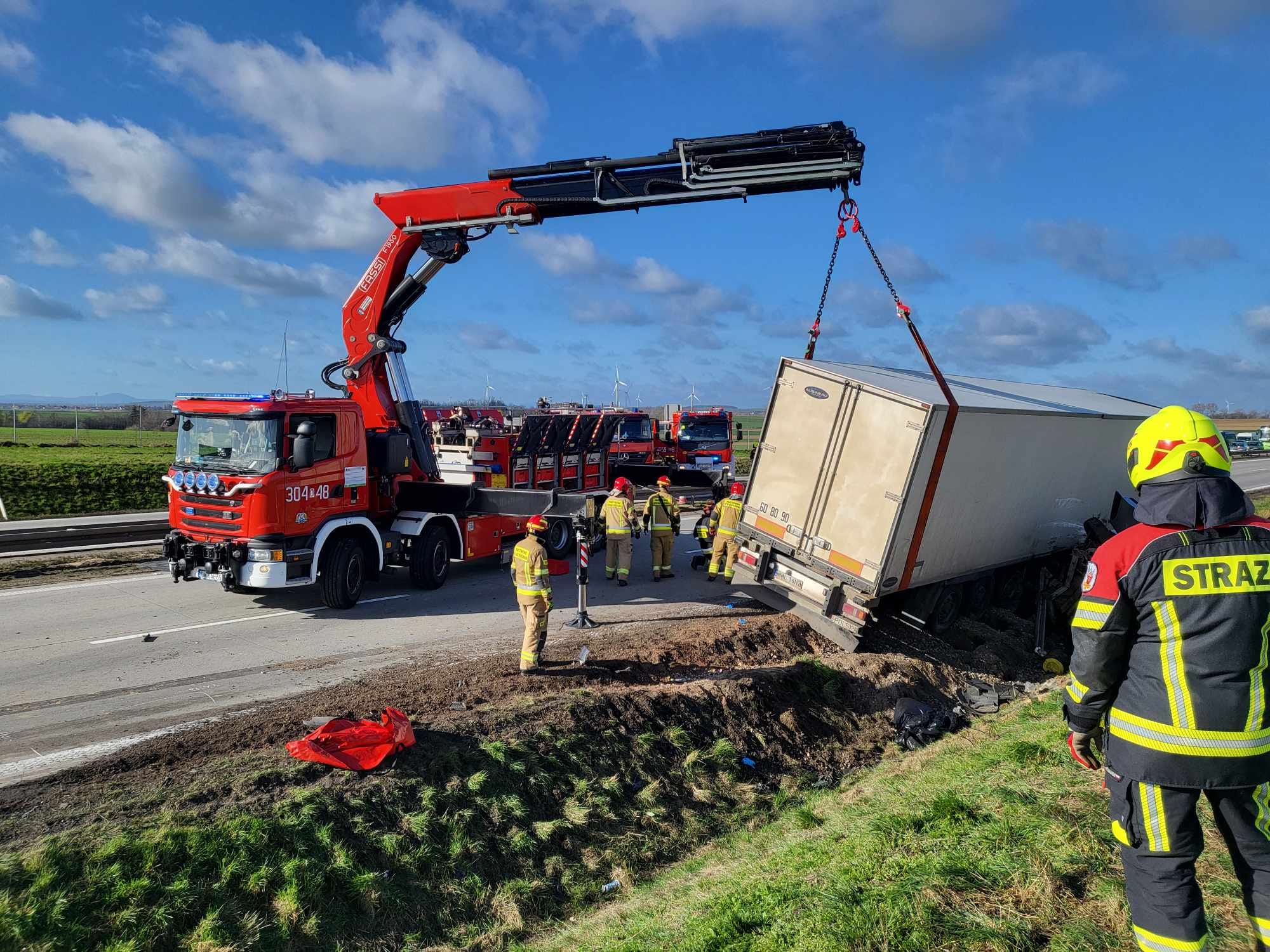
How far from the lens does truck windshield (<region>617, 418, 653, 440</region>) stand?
74.0 feet

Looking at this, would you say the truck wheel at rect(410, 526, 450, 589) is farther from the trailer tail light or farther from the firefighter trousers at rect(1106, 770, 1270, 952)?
the firefighter trousers at rect(1106, 770, 1270, 952)

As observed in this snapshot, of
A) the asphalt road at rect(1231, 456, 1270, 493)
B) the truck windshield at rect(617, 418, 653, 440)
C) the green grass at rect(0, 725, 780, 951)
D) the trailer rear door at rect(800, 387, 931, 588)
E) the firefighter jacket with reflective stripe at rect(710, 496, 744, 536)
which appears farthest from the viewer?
the asphalt road at rect(1231, 456, 1270, 493)

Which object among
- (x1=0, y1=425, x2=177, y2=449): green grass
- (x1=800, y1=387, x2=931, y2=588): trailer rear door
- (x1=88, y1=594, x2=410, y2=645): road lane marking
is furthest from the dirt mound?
(x1=0, y1=425, x2=177, y2=449): green grass

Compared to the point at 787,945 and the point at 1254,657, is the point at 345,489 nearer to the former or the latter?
the point at 787,945

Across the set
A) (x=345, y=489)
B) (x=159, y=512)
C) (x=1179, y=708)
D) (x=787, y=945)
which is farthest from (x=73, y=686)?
(x=159, y=512)

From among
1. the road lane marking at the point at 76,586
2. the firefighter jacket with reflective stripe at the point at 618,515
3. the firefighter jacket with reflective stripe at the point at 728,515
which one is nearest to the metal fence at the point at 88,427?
the road lane marking at the point at 76,586

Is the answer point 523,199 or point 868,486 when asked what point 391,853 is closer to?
point 868,486

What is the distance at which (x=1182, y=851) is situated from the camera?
2.95 m

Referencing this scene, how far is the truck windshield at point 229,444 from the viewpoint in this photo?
10.4 m

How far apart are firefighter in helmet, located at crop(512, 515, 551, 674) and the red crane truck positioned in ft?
12.7

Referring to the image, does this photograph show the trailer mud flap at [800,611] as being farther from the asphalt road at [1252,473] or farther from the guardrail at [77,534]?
the asphalt road at [1252,473]

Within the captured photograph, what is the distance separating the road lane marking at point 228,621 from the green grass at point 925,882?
7.02 metres

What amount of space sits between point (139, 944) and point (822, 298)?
28.9 ft

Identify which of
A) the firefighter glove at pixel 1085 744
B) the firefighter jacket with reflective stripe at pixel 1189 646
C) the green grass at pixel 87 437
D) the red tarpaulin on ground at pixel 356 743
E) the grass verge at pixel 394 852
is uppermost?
the firefighter jacket with reflective stripe at pixel 1189 646
